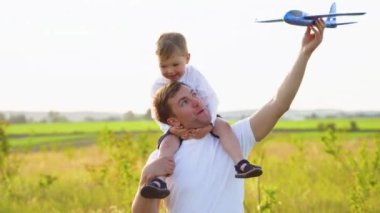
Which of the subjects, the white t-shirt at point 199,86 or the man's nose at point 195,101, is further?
the white t-shirt at point 199,86

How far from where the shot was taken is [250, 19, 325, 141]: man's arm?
3.88 metres

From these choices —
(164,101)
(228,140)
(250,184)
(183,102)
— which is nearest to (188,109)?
(183,102)

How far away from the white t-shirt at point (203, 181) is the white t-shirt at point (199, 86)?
153 mm

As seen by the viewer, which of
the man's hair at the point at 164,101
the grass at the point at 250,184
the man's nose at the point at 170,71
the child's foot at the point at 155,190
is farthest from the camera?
the grass at the point at 250,184

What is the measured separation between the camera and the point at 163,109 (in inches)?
152

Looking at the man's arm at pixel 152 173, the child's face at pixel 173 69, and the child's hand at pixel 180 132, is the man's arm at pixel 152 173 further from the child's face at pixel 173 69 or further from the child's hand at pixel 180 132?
the child's face at pixel 173 69

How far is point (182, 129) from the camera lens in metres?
3.86

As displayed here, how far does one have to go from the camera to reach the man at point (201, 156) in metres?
3.79

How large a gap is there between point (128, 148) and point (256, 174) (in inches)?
199

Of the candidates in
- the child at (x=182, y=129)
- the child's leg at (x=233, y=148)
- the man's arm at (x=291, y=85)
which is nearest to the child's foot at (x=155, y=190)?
the child at (x=182, y=129)

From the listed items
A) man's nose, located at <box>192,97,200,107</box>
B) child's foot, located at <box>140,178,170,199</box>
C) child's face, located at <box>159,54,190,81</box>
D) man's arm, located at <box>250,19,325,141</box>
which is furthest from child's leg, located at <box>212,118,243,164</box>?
child's face, located at <box>159,54,190,81</box>

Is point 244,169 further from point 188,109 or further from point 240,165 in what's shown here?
point 188,109

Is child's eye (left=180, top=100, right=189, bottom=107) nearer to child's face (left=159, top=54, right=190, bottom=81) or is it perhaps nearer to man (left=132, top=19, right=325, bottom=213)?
man (left=132, top=19, right=325, bottom=213)

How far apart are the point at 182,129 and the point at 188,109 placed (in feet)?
0.43
